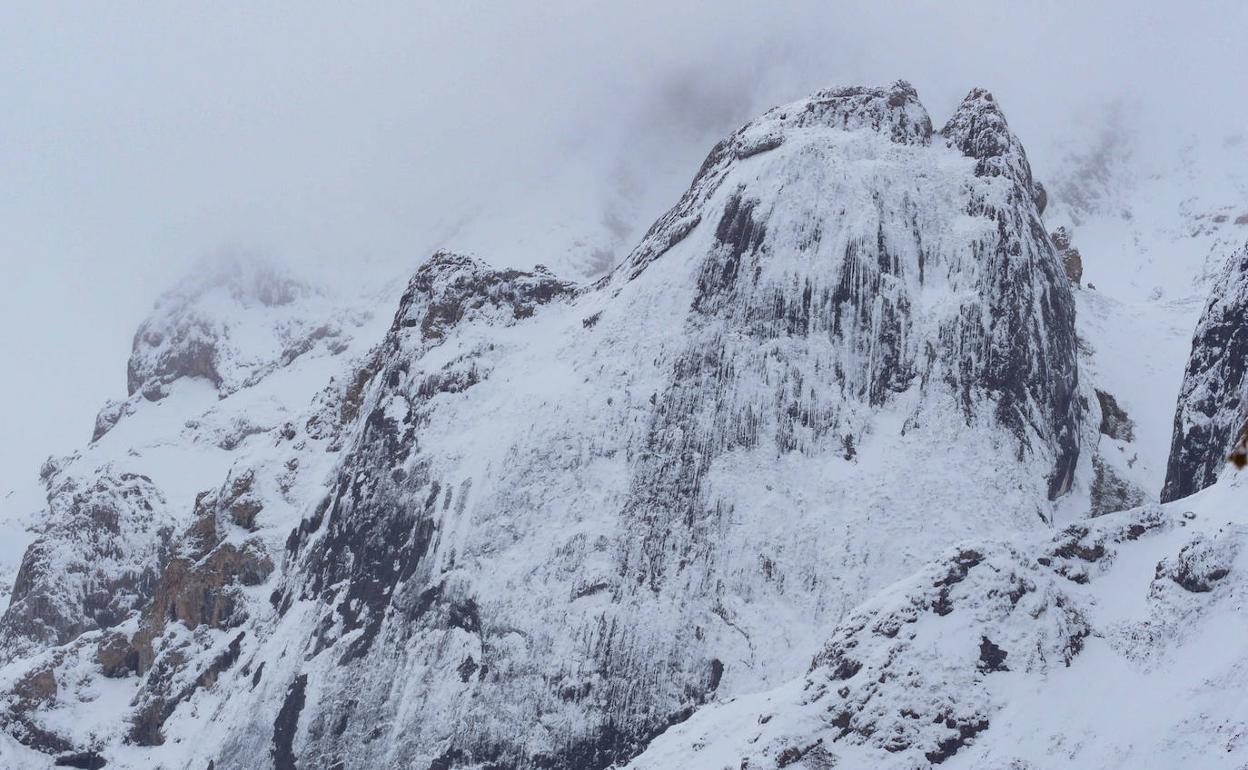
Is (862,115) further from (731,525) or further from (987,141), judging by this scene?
(731,525)

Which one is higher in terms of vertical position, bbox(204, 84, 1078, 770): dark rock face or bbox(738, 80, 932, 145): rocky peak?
bbox(738, 80, 932, 145): rocky peak

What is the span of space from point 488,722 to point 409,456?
63.1 ft

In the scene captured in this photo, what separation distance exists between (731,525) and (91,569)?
201 ft

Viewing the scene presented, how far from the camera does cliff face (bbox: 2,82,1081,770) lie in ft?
209

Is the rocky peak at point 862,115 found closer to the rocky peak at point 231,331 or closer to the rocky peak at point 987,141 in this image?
the rocky peak at point 987,141

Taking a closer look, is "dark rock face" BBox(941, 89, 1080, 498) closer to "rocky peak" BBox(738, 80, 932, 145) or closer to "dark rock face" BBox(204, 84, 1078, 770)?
"dark rock face" BBox(204, 84, 1078, 770)

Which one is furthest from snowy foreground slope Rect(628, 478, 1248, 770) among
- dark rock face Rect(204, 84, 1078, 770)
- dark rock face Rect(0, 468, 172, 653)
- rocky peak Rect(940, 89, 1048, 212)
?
dark rock face Rect(0, 468, 172, 653)

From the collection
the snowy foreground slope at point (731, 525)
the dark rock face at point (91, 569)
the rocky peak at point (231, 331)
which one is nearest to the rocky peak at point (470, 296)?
the snowy foreground slope at point (731, 525)

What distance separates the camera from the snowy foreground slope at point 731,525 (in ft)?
152

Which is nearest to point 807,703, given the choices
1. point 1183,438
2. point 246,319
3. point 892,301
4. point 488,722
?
point 488,722

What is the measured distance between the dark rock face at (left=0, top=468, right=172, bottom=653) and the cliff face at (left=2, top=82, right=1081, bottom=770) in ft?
50.2

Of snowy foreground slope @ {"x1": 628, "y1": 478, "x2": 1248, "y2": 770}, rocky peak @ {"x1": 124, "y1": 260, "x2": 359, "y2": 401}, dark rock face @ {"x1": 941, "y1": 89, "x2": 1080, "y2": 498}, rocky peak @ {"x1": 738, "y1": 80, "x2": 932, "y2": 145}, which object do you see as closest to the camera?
snowy foreground slope @ {"x1": 628, "y1": 478, "x2": 1248, "y2": 770}

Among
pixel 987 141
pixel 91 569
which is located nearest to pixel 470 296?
pixel 987 141

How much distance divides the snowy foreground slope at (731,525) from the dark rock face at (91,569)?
39.4ft
